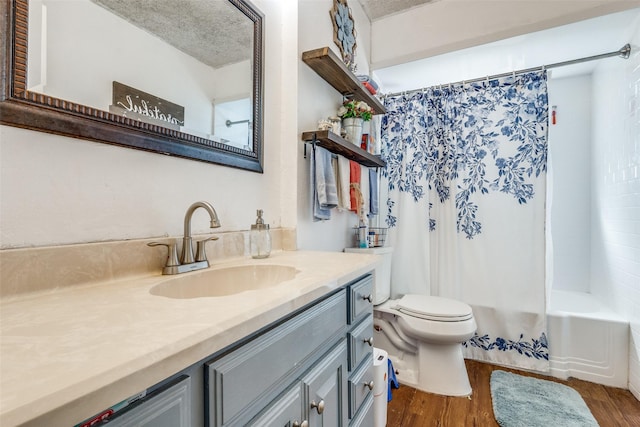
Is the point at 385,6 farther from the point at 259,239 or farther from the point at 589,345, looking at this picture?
the point at 589,345

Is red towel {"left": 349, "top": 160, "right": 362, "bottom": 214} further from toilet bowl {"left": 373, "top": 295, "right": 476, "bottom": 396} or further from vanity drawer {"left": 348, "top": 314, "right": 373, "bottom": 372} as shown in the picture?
vanity drawer {"left": 348, "top": 314, "right": 373, "bottom": 372}

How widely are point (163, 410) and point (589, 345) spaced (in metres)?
2.47

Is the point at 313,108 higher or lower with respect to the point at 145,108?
higher

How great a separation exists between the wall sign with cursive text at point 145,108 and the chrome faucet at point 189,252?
281mm

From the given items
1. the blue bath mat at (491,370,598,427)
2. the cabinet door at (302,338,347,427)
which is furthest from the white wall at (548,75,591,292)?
the cabinet door at (302,338,347,427)

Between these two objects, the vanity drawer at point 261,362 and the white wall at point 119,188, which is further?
the white wall at point 119,188

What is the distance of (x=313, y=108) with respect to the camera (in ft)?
5.25

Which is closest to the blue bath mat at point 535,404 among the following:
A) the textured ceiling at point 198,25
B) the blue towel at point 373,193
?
the blue towel at point 373,193

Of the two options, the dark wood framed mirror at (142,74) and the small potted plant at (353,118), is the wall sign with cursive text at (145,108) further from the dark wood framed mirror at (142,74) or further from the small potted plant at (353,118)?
the small potted plant at (353,118)

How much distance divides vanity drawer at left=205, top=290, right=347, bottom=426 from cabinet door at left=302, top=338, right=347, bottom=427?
6 centimetres

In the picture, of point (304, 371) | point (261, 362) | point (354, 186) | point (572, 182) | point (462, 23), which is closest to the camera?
point (261, 362)

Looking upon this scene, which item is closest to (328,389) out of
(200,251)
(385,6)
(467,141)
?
(200,251)

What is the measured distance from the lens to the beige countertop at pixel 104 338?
30 centimetres

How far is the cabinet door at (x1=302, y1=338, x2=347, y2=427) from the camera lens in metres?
0.75
